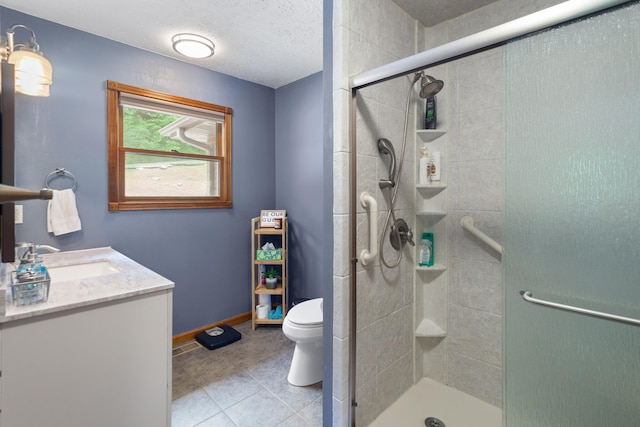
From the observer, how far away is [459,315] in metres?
1.75

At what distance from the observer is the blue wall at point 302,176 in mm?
2752

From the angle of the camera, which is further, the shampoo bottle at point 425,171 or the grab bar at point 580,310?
the shampoo bottle at point 425,171

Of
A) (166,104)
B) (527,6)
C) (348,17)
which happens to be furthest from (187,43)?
(527,6)

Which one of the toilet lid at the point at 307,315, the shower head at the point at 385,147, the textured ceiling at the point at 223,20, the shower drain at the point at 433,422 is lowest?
the shower drain at the point at 433,422

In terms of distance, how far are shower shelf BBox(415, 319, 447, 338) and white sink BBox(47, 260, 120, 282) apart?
1.79 metres

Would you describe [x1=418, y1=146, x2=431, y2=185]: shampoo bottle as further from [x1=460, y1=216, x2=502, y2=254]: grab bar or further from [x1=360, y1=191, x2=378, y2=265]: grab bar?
[x1=360, y1=191, x2=378, y2=265]: grab bar

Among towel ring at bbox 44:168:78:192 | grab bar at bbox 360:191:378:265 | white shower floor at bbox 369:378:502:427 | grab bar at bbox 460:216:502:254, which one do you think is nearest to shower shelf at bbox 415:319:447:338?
white shower floor at bbox 369:378:502:427

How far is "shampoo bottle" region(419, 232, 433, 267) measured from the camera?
5.79 ft

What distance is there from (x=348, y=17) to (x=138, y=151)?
192 cm

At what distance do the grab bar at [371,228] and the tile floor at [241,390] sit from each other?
1.02 metres

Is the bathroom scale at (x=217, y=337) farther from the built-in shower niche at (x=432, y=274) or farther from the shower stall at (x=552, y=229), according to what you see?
the built-in shower niche at (x=432, y=274)

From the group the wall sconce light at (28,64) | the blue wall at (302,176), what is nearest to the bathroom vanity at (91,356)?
the wall sconce light at (28,64)

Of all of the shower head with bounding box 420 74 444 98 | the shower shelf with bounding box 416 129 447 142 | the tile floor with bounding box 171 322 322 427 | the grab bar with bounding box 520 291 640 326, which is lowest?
the tile floor with bounding box 171 322 322 427

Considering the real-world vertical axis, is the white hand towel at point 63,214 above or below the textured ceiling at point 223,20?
below
